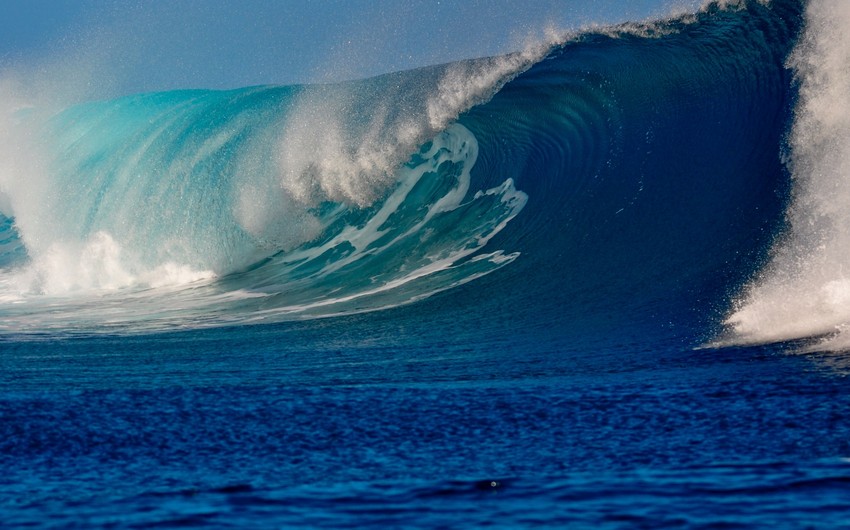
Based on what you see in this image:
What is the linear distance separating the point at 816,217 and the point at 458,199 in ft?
15.9

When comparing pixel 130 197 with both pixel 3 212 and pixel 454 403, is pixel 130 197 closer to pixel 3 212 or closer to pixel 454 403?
pixel 3 212

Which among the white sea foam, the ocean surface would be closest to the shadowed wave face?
the ocean surface

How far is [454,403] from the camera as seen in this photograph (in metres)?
4.71

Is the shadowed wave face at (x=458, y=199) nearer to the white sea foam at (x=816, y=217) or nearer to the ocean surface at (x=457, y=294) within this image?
the ocean surface at (x=457, y=294)

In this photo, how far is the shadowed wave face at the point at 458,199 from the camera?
8.37 metres

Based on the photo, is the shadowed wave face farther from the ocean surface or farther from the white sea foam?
the white sea foam

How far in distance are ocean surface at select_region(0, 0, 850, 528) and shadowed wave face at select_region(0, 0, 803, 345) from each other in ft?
0.14

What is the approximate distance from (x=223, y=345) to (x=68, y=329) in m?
1.91

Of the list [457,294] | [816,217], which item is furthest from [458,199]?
[816,217]

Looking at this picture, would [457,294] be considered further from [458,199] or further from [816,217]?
[458,199]

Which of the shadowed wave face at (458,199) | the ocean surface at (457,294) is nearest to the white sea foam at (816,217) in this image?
the ocean surface at (457,294)

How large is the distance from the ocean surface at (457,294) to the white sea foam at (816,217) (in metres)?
0.03

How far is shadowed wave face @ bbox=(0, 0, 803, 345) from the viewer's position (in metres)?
8.37

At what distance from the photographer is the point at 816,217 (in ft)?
23.3
